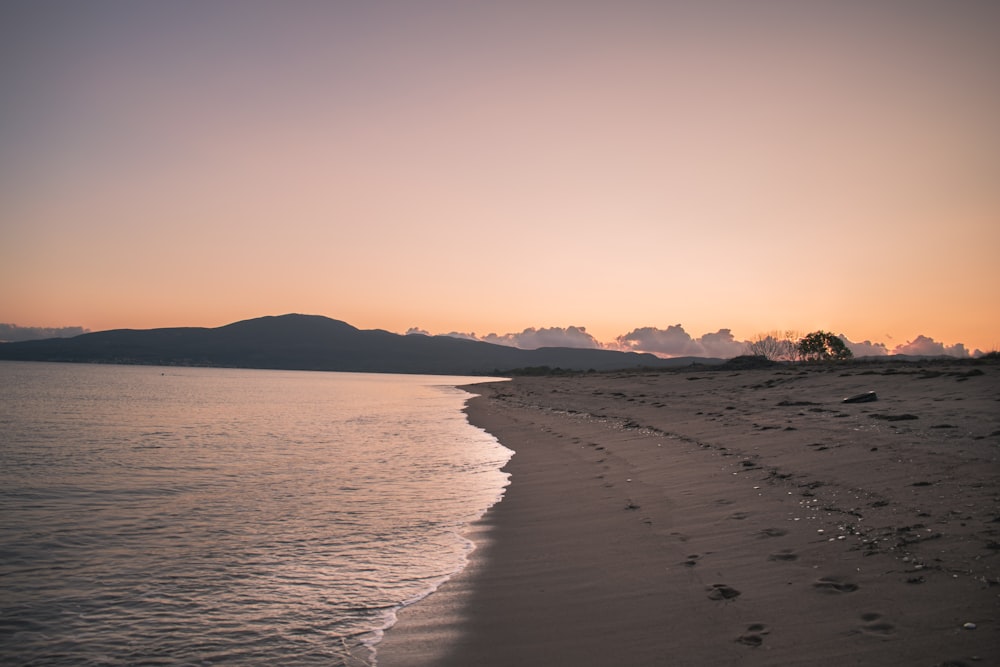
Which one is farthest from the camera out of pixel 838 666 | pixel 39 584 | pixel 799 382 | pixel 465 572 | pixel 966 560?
pixel 799 382

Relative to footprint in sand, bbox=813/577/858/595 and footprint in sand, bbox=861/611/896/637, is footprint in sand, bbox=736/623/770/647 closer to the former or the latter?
footprint in sand, bbox=861/611/896/637

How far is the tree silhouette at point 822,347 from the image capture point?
95.6 metres

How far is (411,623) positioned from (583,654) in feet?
6.93

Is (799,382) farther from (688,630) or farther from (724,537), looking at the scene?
(688,630)

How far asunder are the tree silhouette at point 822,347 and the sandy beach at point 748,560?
91596 mm

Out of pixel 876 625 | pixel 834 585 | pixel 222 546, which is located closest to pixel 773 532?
pixel 834 585

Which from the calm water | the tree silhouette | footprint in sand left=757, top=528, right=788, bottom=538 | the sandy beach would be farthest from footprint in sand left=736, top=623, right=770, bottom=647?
the tree silhouette

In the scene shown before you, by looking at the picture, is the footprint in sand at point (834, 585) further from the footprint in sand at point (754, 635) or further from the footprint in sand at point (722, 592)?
the footprint in sand at point (754, 635)

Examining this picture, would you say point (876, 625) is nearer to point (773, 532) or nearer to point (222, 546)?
point (773, 532)

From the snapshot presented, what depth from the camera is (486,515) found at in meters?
11.6

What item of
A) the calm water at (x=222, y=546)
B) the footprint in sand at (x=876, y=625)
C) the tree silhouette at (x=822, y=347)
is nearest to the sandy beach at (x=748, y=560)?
the footprint in sand at (x=876, y=625)

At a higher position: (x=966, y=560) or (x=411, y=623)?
(x=966, y=560)

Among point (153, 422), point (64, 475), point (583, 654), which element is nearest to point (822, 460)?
point (583, 654)

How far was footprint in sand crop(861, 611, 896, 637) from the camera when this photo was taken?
4875mm
